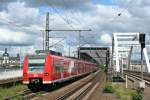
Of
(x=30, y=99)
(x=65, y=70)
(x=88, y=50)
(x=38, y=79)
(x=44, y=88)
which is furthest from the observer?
(x=88, y=50)

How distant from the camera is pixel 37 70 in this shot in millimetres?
30938

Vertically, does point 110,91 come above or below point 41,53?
below

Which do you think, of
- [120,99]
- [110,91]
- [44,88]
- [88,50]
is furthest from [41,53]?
[88,50]

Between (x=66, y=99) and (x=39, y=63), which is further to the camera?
(x=39, y=63)

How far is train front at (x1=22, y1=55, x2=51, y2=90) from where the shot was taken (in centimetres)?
3070

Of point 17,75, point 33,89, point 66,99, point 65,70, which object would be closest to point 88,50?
point 17,75

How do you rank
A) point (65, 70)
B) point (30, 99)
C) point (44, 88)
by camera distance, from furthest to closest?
point (65, 70) < point (44, 88) < point (30, 99)

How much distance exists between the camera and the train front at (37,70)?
101 feet

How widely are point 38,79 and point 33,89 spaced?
192 centimetres

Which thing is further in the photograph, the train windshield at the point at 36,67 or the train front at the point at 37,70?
the train windshield at the point at 36,67

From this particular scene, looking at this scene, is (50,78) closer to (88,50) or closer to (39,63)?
(39,63)

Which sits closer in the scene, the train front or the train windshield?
the train front

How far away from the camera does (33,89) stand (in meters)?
32.4

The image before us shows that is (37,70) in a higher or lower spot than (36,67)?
lower
